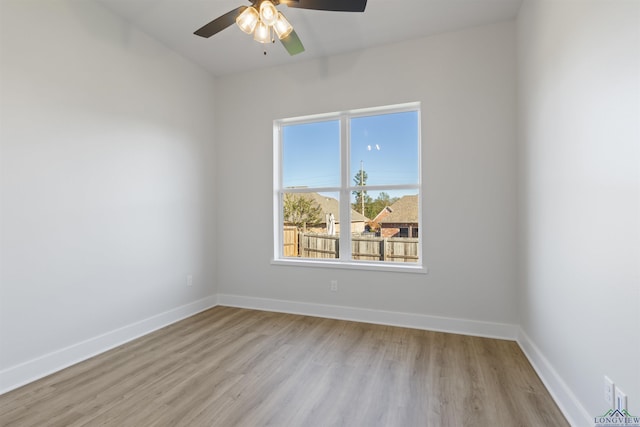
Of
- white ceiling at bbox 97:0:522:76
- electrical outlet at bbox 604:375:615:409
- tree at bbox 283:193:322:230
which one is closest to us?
electrical outlet at bbox 604:375:615:409

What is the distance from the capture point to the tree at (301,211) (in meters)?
3.77

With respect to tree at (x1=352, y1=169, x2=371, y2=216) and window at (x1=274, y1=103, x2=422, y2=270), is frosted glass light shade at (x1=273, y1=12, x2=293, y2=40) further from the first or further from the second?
tree at (x1=352, y1=169, x2=371, y2=216)

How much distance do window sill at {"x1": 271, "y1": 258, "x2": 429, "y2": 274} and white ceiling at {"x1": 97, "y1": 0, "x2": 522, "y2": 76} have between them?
238 centimetres

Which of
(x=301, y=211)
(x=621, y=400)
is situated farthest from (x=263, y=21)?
(x=621, y=400)

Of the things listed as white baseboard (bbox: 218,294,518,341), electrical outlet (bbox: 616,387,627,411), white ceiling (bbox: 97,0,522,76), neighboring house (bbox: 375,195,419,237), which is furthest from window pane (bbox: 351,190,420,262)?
electrical outlet (bbox: 616,387,627,411)

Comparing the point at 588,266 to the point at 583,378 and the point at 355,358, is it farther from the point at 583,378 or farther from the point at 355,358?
the point at 355,358

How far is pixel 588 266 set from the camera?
1544mm

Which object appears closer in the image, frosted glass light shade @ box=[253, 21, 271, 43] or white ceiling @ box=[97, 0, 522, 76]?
frosted glass light shade @ box=[253, 21, 271, 43]

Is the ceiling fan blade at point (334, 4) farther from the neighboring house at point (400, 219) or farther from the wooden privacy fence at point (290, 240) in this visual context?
the wooden privacy fence at point (290, 240)

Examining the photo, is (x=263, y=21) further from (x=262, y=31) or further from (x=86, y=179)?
(x=86, y=179)

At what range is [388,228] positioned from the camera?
3.41m

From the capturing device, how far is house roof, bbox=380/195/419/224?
3316 mm

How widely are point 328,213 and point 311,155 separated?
2.46 ft

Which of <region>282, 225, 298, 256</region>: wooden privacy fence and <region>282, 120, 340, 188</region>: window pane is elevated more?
<region>282, 120, 340, 188</region>: window pane
